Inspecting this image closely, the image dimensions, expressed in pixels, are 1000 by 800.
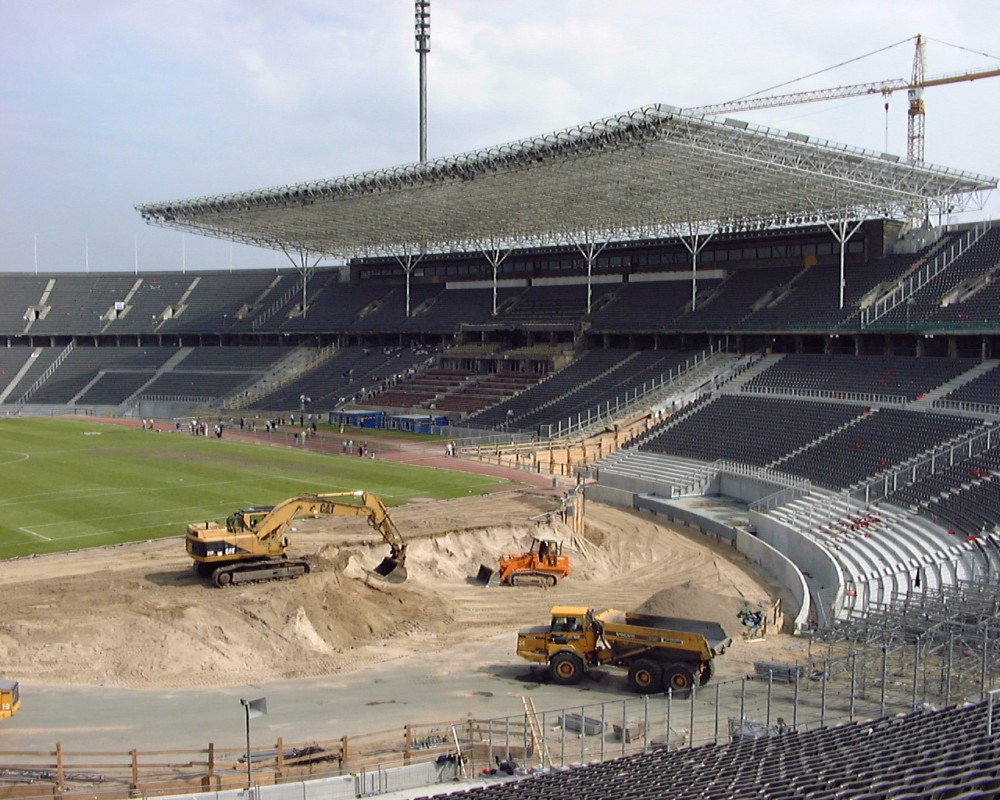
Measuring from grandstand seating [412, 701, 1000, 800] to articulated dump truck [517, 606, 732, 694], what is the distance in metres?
4.72

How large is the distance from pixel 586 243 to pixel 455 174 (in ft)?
72.5

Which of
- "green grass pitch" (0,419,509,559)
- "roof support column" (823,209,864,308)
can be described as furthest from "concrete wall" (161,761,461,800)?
"roof support column" (823,209,864,308)

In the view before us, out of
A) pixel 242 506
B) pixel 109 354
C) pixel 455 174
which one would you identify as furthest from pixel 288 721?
pixel 109 354

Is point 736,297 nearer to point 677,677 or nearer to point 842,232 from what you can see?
point 842,232

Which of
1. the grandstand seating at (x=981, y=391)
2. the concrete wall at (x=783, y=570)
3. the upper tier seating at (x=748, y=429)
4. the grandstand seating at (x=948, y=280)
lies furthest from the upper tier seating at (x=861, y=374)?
the concrete wall at (x=783, y=570)

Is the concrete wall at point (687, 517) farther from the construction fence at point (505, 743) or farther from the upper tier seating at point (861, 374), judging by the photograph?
the construction fence at point (505, 743)

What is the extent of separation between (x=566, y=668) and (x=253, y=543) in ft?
37.6

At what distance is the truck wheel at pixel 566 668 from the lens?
2358 centimetres

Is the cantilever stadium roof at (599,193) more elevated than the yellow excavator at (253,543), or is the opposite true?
the cantilever stadium roof at (599,193)

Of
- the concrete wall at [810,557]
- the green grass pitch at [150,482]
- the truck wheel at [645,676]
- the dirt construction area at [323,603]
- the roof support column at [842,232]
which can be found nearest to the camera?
the truck wheel at [645,676]

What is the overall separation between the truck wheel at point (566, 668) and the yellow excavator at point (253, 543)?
10.7m

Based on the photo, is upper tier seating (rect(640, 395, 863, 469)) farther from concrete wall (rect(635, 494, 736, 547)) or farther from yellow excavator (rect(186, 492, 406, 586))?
yellow excavator (rect(186, 492, 406, 586))

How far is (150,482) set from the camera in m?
48.6

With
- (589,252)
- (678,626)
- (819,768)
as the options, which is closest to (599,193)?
(589,252)
